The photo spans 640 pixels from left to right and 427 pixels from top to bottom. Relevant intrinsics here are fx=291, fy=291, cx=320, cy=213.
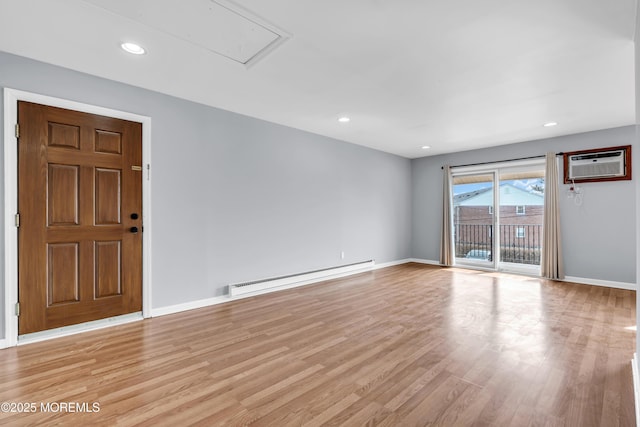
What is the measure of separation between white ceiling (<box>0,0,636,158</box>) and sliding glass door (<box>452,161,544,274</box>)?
1892 millimetres

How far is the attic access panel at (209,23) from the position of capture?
6.37 ft

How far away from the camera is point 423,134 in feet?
16.8

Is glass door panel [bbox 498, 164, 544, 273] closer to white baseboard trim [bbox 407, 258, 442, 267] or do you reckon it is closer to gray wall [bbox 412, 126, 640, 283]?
gray wall [bbox 412, 126, 640, 283]

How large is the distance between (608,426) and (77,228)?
427 cm

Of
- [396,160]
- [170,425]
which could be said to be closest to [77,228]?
[170,425]

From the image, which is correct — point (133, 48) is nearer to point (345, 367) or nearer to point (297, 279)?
point (345, 367)

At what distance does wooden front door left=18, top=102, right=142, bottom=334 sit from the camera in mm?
2631

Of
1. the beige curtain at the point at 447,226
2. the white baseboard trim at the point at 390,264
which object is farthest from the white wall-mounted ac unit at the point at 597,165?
the white baseboard trim at the point at 390,264

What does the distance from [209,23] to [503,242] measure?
21.6 ft

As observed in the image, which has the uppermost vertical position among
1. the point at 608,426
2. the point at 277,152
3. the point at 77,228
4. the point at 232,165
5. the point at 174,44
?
the point at 174,44

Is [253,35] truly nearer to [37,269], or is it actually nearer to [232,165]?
[232,165]

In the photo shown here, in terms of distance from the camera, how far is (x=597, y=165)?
482cm

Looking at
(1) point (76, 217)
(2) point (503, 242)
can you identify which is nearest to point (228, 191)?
(1) point (76, 217)

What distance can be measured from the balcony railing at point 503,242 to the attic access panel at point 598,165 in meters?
1.23
